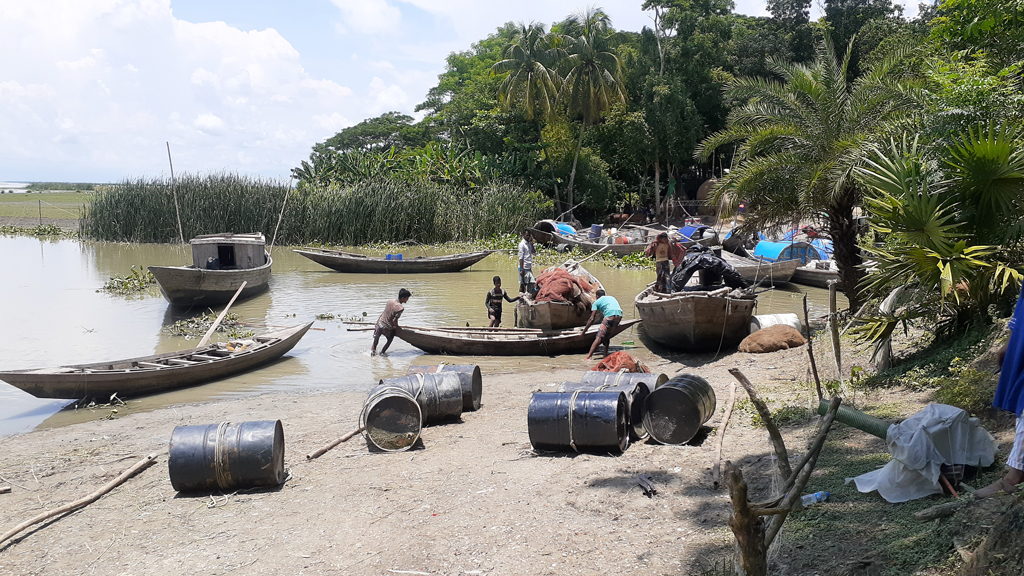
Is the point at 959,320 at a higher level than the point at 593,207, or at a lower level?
lower

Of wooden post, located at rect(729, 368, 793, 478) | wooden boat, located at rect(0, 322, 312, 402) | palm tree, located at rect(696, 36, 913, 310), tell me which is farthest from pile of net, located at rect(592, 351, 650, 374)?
wooden boat, located at rect(0, 322, 312, 402)

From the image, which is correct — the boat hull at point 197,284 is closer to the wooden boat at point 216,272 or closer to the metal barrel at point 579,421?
the wooden boat at point 216,272

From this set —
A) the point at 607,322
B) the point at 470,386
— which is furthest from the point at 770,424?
the point at 607,322

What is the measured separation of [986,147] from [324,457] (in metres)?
6.96

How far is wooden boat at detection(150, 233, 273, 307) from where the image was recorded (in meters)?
16.8

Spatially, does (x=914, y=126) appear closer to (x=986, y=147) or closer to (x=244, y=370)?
(x=986, y=147)

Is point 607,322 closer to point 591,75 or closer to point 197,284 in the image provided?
point 197,284

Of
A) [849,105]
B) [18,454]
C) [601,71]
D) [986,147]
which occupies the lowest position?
[18,454]

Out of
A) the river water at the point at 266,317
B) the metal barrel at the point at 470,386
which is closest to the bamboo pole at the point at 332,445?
the metal barrel at the point at 470,386

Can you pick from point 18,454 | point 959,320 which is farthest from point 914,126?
point 18,454

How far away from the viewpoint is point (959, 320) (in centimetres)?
769

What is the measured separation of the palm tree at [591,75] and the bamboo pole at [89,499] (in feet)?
98.3

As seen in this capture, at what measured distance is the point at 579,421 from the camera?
6652mm

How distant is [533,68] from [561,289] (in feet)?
84.9
